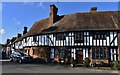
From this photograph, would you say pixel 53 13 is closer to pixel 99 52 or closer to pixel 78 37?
pixel 78 37

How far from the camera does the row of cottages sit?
29.0 metres

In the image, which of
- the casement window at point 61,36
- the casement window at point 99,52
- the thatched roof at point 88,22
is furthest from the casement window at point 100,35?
the casement window at point 61,36

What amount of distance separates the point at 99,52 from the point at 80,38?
126 inches

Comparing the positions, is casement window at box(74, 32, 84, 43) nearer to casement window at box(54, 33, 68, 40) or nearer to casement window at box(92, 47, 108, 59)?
casement window at box(54, 33, 68, 40)

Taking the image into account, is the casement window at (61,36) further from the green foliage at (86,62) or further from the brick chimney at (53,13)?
the green foliage at (86,62)

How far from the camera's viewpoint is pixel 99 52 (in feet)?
96.0

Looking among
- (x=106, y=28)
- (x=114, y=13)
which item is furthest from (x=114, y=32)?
(x=114, y=13)

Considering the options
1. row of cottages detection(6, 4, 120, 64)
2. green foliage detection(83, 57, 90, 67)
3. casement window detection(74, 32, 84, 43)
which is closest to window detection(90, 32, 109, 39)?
row of cottages detection(6, 4, 120, 64)

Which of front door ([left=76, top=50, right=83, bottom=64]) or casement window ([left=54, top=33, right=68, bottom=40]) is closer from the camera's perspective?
front door ([left=76, top=50, right=83, bottom=64])

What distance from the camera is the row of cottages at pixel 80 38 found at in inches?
1141

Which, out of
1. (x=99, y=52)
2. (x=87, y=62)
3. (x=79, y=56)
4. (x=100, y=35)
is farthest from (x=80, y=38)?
(x=87, y=62)

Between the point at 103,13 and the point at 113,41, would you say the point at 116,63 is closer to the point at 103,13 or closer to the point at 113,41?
the point at 113,41

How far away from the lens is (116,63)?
24.0 m

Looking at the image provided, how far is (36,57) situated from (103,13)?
12482mm
